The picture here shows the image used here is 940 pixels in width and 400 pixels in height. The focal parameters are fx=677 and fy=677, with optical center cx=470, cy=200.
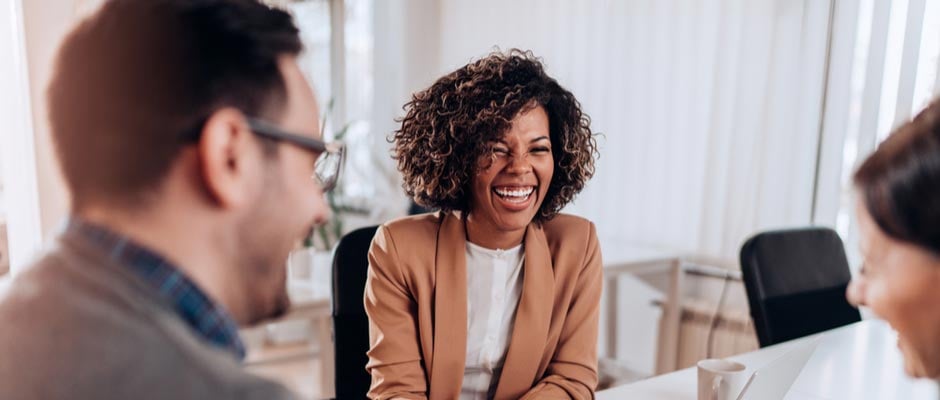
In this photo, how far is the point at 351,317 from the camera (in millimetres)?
1412

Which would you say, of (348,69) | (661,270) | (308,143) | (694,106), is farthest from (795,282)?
(348,69)

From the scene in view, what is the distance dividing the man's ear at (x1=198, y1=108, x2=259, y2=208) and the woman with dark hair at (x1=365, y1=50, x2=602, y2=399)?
73 centimetres

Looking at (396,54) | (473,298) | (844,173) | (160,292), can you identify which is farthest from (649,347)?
(160,292)

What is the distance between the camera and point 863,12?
217 cm

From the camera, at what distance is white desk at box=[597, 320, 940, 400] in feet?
4.18

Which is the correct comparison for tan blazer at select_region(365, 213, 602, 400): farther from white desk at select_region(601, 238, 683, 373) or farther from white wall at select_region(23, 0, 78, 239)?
white desk at select_region(601, 238, 683, 373)

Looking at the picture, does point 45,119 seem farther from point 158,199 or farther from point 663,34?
point 663,34

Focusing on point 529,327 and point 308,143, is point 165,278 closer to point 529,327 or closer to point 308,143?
point 308,143

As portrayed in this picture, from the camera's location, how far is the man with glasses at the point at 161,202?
47cm

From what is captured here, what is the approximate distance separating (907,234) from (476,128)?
0.77 meters

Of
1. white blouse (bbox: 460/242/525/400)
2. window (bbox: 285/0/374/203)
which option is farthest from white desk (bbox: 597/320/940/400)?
window (bbox: 285/0/374/203)

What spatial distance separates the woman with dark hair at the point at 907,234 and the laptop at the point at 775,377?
27 cm

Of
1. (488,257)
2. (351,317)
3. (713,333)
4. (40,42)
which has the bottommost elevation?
(713,333)

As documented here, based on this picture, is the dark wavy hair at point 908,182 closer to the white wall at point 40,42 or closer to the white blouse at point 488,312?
the white blouse at point 488,312
